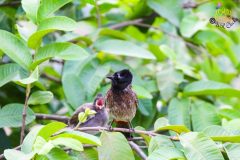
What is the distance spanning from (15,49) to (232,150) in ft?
3.02

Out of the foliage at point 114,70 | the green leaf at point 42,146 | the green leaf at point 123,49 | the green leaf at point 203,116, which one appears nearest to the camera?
the green leaf at point 42,146

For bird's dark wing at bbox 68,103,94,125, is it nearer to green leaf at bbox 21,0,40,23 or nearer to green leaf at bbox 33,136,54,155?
green leaf at bbox 21,0,40,23

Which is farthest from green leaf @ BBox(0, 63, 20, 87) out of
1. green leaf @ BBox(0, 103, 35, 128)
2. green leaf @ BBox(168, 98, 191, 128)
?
green leaf @ BBox(168, 98, 191, 128)

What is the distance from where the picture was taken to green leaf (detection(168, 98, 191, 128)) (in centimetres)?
296

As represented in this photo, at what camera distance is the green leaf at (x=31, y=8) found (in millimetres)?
2334

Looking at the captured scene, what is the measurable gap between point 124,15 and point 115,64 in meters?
0.79

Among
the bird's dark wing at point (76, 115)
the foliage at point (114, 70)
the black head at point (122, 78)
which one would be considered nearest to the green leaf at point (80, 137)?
the foliage at point (114, 70)

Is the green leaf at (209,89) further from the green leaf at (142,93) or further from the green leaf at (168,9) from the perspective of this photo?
the green leaf at (168,9)

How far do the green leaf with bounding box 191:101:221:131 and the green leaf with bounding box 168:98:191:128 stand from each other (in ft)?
0.12

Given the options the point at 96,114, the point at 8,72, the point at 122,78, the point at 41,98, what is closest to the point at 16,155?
the point at 41,98

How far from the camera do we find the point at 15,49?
2320 millimetres

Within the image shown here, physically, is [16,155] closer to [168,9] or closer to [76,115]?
[76,115]

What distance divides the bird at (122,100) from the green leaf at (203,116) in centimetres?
37

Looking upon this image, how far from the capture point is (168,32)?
151 inches
